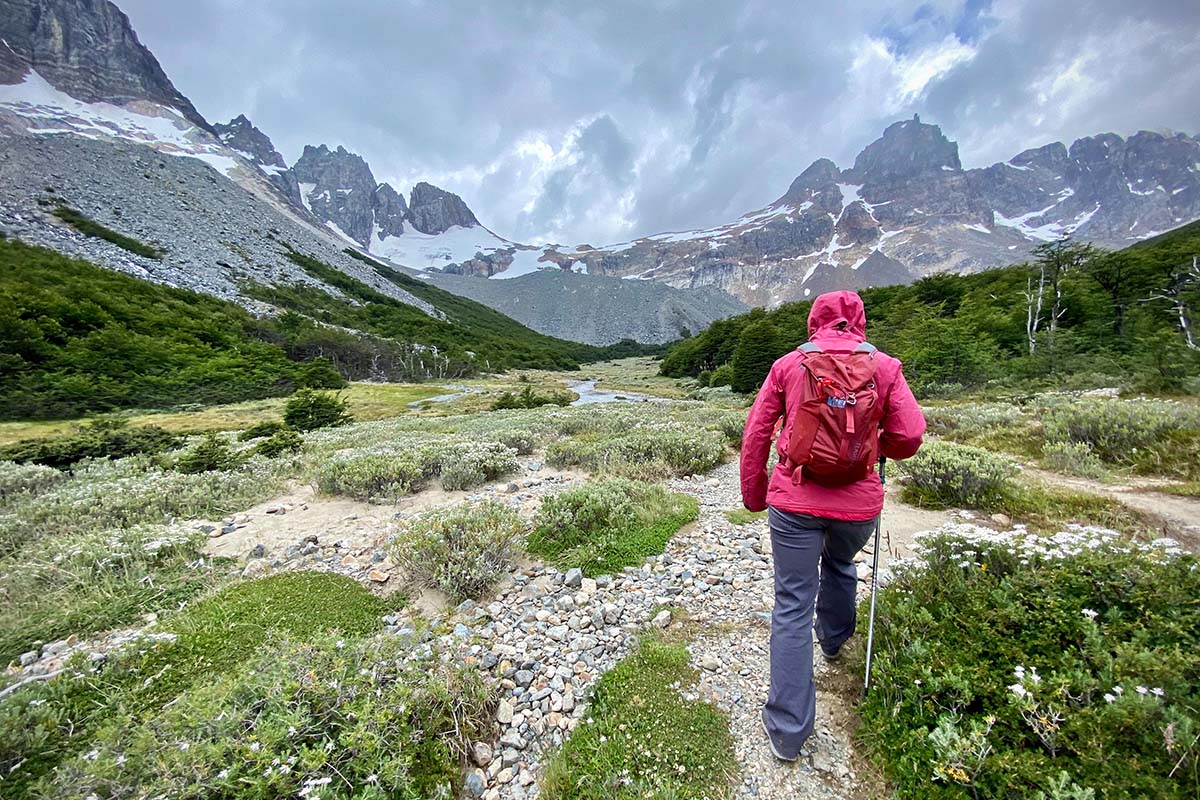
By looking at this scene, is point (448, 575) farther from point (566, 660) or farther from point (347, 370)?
point (347, 370)

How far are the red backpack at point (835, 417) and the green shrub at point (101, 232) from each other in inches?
2850

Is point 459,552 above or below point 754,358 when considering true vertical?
below

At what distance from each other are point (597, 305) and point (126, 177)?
344 ft

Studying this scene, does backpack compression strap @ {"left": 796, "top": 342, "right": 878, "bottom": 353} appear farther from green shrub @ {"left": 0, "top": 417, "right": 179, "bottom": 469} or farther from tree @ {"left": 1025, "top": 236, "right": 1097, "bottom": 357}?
tree @ {"left": 1025, "top": 236, "right": 1097, "bottom": 357}

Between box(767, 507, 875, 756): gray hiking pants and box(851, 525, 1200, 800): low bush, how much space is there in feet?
1.45

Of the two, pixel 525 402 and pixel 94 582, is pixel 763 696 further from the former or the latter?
pixel 525 402

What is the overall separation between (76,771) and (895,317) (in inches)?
1882

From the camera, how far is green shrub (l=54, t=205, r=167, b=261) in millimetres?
47938

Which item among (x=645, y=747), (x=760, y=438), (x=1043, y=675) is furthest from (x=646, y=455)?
(x=1043, y=675)

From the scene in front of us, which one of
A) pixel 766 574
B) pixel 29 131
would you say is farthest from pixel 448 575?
pixel 29 131

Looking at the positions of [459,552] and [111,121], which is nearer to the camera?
[459,552]

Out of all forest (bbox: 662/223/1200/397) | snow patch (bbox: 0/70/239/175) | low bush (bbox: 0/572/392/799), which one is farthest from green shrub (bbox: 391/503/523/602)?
snow patch (bbox: 0/70/239/175)

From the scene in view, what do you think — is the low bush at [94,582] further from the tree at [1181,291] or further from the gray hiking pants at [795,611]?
the tree at [1181,291]

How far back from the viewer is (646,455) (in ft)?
32.1
